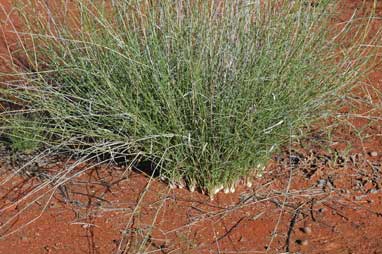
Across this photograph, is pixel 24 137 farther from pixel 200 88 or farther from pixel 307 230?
pixel 307 230

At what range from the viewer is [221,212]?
11.2 ft

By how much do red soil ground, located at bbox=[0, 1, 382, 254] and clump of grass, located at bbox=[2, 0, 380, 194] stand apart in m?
0.14

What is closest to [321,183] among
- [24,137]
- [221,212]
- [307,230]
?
[307,230]

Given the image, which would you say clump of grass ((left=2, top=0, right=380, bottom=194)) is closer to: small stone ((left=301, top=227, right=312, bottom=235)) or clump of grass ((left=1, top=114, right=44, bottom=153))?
clump of grass ((left=1, top=114, right=44, bottom=153))

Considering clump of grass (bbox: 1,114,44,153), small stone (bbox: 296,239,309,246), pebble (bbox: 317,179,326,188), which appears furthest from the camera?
clump of grass (bbox: 1,114,44,153)

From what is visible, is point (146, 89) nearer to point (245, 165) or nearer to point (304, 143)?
point (245, 165)

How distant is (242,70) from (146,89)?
443mm

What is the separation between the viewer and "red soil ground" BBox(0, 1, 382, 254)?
321 centimetres

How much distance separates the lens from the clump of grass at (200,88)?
3340 millimetres

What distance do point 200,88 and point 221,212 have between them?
57 centimetres

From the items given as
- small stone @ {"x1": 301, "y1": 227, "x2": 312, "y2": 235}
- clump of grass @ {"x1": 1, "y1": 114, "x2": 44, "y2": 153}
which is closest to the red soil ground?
small stone @ {"x1": 301, "y1": 227, "x2": 312, "y2": 235}

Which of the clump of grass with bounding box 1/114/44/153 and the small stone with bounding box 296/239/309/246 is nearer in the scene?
the small stone with bounding box 296/239/309/246

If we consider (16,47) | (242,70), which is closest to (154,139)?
(242,70)

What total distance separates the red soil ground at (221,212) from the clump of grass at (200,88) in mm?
142
